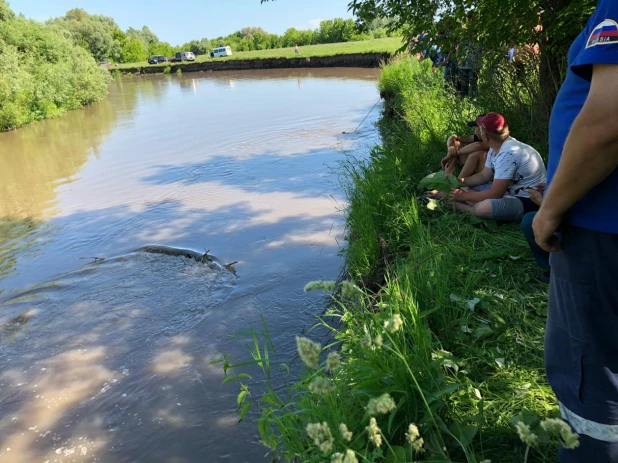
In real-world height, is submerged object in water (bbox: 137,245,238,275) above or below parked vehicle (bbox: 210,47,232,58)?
below

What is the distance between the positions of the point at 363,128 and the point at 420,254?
10.0 metres

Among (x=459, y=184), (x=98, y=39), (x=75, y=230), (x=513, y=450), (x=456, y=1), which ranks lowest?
(x=75, y=230)

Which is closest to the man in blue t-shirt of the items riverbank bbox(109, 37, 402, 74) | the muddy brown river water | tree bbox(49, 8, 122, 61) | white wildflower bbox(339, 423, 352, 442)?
white wildflower bbox(339, 423, 352, 442)

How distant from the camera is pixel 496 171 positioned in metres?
4.05

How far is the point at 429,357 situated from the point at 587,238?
3.29 ft

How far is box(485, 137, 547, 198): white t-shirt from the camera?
3924 millimetres

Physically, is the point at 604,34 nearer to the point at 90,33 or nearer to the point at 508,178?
the point at 508,178

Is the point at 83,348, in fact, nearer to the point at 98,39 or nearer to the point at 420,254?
the point at 420,254

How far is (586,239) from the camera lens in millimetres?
1357

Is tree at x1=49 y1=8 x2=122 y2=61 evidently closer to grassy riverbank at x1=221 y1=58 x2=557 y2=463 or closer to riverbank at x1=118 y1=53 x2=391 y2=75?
riverbank at x1=118 y1=53 x2=391 y2=75

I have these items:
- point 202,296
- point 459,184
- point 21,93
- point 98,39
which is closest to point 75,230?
point 202,296

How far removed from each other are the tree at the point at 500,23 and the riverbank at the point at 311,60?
2496 centimetres

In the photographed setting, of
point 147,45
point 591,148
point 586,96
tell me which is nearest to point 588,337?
point 591,148

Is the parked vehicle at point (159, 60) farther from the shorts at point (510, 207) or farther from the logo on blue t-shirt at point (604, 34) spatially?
the logo on blue t-shirt at point (604, 34)
